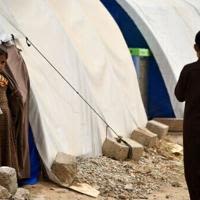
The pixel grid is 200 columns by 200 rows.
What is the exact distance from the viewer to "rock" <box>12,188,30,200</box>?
19.2ft

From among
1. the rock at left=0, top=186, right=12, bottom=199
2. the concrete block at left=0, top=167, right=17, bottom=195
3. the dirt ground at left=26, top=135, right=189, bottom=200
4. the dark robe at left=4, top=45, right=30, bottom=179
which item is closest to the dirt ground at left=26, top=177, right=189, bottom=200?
the dirt ground at left=26, top=135, right=189, bottom=200

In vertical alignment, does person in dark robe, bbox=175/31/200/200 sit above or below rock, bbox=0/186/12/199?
above

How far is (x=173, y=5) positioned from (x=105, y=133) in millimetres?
5443

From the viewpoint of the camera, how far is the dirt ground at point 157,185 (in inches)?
259

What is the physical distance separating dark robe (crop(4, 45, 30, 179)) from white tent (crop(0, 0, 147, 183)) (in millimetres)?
316

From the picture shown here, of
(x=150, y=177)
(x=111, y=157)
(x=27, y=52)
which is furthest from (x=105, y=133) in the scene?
(x=27, y=52)

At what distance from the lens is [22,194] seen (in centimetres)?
600

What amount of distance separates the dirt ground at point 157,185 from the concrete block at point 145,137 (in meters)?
0.13

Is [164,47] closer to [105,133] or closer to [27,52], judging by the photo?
[105,133]

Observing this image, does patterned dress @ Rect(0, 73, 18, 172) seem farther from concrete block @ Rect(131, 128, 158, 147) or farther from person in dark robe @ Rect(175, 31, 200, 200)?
concrete block @ Rect(131, 128, 158, 147)

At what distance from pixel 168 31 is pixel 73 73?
430 cm

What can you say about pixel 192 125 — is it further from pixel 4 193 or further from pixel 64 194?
pixel 64 194

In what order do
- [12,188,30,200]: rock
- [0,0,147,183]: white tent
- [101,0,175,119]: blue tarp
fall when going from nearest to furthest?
[12,188,30,200]: rock → [0,0,147,183]: white tent → [101,0,175,119]: blue tarp

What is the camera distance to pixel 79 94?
7988 millimetres
